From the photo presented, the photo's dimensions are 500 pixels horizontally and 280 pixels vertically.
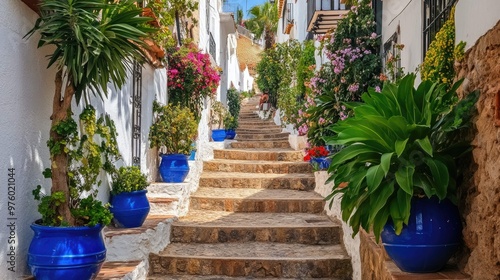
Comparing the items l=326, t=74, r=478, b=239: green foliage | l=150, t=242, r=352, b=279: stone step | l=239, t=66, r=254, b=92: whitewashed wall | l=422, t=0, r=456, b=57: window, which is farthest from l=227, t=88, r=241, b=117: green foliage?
l=326, t=74, r=478, b=239: green foliage

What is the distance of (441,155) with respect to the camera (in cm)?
361

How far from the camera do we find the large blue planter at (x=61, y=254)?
3707mm

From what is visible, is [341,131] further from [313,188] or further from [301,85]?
→ [301,85]

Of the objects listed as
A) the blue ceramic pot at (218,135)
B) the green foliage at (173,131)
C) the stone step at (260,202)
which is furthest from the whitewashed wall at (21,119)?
the blue ceramic pot at (218,135)

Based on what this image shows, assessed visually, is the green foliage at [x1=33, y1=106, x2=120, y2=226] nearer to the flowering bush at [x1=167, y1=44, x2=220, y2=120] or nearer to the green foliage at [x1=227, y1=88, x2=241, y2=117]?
the flowering bush at [x1=167, y1=44, x2=220, y2=120]

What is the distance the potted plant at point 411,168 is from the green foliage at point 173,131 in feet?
15.3

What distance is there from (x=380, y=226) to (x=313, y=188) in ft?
18.6

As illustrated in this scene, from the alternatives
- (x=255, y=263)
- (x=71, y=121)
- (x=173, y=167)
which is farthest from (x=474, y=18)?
(x=173, y=167)

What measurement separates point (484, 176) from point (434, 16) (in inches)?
90.9

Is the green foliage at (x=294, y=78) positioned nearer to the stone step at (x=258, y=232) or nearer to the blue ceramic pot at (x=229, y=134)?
→ the blue ceramic pot at (x=229, y=134)

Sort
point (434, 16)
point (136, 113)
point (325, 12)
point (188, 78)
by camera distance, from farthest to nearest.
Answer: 1. point (325, 12)
2. point (188, 78)
3. point (136, 113)
4. point (434, 16)

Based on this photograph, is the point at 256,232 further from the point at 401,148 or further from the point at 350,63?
the point at 401,148

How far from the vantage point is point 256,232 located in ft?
23.0

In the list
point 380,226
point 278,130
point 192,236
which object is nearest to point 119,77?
point 380,226
